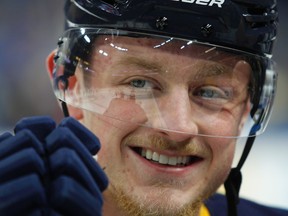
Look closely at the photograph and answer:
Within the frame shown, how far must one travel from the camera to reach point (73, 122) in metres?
1.00

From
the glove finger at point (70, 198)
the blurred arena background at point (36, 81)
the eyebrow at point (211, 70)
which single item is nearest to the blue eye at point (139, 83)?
the eyebrow at point (211, 70)

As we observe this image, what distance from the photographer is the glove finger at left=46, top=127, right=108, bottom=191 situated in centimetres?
95

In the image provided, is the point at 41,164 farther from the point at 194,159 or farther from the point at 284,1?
the point at 284,1

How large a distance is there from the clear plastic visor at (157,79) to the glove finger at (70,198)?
Result: 20.0 inches

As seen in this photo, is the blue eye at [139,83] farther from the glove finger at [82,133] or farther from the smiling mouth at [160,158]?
the glove finger at [82,133]

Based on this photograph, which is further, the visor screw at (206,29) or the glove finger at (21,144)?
the visor screw at (206,29)

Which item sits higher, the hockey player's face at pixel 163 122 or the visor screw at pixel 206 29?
the visor screw at pixel 206 29

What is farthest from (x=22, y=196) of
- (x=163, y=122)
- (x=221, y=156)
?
(x=221, y=156)

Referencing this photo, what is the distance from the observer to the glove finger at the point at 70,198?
887 millimetres

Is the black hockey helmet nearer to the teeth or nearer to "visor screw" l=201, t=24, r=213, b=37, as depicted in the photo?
"visor screw" l=201, t=24, r=213, b=37

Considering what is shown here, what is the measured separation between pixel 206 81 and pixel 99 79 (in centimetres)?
29

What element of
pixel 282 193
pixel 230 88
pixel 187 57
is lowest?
pixel 282 193

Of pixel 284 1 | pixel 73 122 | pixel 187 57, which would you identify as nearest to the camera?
pixel 73 122

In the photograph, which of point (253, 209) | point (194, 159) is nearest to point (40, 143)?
point (194, 159)
